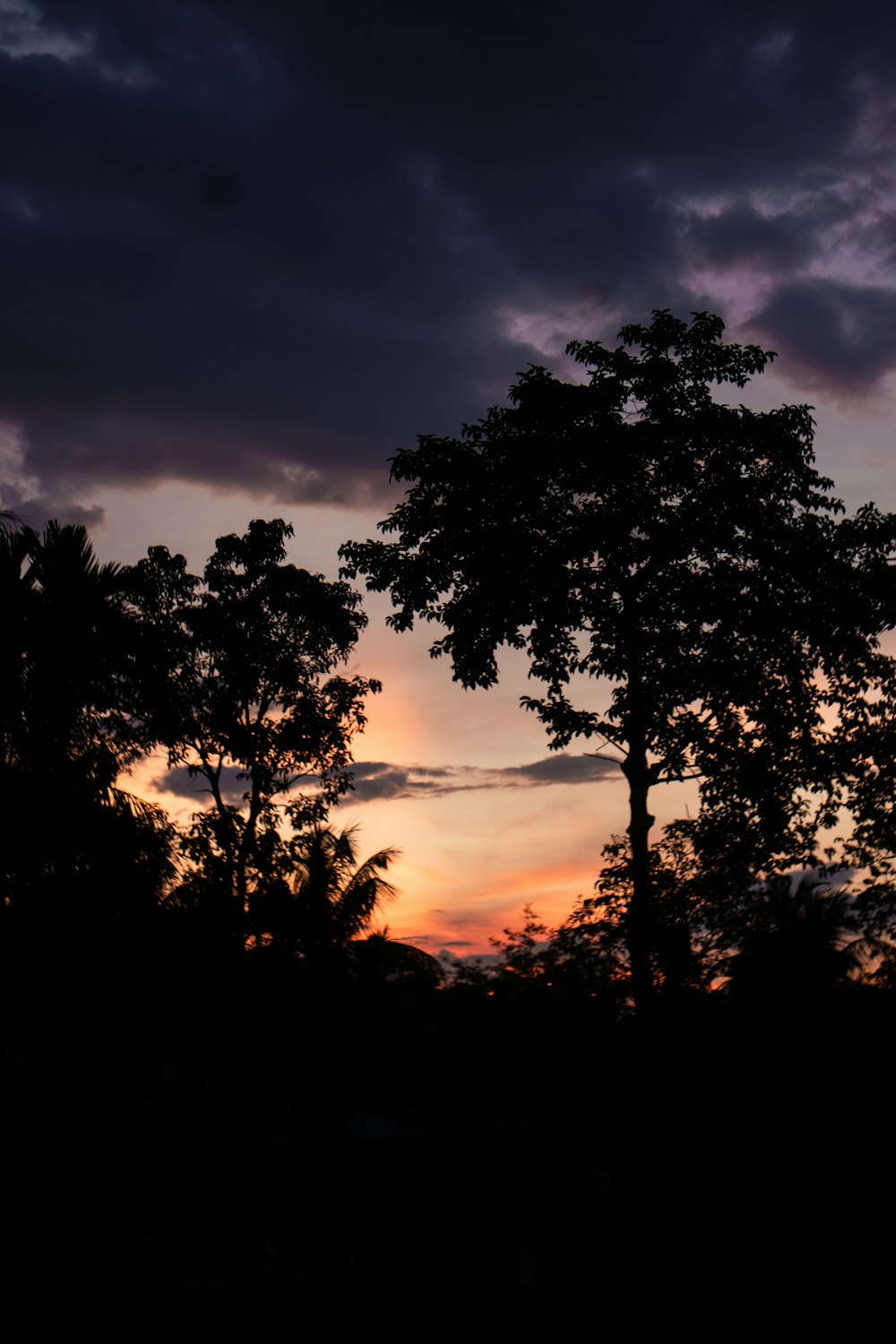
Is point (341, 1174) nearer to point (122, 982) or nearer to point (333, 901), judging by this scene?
point (122, 982)

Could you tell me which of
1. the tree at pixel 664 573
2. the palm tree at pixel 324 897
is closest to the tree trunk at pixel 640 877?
the tree at pixel 664 573

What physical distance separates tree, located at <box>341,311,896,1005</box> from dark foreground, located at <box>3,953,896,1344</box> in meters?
3.08

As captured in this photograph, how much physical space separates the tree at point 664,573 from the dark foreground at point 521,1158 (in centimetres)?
308

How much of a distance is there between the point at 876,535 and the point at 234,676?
16.9 metres

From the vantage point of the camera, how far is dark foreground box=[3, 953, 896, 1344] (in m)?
12.7

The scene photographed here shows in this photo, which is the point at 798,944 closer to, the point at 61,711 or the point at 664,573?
the point at 664,573

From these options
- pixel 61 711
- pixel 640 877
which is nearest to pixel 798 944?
pixel 640 877

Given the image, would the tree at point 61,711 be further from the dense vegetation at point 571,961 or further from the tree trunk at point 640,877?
the tree trunk at point 640,877

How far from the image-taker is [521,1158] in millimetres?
20203

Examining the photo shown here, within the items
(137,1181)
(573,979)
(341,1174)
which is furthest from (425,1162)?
(137,1181)

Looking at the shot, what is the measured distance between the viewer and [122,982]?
1891cm

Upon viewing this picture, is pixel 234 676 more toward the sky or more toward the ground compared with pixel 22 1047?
more toward the sky

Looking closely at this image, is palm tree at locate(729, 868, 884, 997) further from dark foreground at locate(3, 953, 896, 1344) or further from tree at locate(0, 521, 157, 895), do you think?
tree at locate(0, 521, 157, 895)

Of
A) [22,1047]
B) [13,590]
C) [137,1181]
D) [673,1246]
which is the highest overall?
[13,590]
